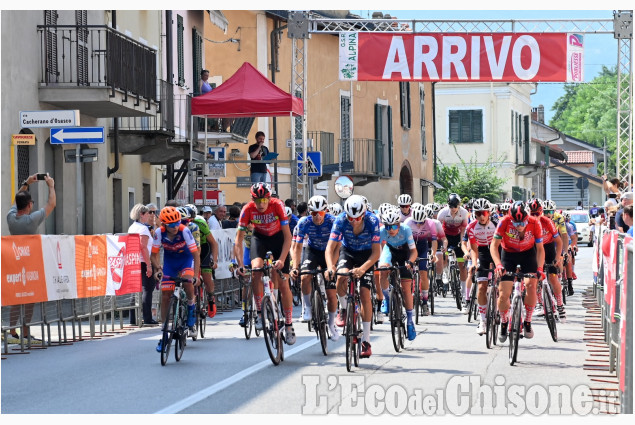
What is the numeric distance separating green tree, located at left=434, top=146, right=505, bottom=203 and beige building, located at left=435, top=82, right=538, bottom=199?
148 cm

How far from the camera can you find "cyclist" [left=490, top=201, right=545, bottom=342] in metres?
14.7

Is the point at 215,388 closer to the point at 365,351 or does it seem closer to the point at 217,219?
the point at 365,351

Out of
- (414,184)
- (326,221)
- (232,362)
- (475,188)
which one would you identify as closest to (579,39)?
(326,221)

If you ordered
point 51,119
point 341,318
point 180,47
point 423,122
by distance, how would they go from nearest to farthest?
1. point 341,318
2. point 51,119
3. point 180,47
4. point 423,122

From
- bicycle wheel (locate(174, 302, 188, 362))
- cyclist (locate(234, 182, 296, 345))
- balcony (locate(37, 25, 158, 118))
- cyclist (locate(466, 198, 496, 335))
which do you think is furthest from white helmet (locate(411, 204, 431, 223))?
balcony (locate(37, 25, 158, 118))

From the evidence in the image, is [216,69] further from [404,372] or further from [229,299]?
[404,372]

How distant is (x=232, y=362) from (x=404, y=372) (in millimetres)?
2026

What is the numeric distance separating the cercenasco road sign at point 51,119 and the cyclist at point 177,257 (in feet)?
16.9

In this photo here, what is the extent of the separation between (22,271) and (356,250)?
422 centimetres

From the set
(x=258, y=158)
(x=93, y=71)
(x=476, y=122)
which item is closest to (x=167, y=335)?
(x=93, y=71)

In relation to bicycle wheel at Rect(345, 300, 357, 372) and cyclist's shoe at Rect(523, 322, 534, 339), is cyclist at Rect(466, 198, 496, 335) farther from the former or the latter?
bicycle wheel at Rect(345, 300, 357, 372)

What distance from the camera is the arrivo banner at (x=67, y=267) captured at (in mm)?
15391

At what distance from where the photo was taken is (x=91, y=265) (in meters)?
17.6

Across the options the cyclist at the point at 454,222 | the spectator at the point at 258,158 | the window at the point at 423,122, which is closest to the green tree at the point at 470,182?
the window at the point at 423,122
